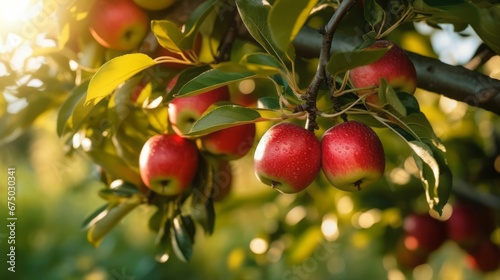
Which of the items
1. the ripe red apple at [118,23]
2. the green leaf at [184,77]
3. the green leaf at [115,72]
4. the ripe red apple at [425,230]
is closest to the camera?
the green leaf at [115,72]

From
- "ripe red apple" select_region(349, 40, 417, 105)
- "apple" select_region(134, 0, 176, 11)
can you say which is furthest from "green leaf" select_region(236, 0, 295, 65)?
"apple" select_region(134, 0, 176, 11)

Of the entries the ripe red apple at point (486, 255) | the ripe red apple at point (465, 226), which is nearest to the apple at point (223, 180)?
the ripe red apple at point (465, 226)

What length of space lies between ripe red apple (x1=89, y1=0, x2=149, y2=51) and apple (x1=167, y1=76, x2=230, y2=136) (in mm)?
146

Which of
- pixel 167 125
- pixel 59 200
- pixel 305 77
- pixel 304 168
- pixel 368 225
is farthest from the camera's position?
pixel 59 200

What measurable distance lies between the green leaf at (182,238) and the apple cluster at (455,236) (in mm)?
801

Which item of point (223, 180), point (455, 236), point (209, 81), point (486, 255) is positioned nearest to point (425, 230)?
point (455, 236)

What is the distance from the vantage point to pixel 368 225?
1.83 meters

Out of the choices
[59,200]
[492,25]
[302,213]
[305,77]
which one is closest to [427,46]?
[305,77]

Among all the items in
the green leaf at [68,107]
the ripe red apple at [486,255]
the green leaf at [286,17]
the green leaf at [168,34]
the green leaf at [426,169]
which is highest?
the green leaf at [286,17]

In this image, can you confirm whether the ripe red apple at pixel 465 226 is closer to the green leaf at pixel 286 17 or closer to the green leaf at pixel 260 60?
the green leaf at pixel 260 60

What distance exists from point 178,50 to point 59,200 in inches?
145

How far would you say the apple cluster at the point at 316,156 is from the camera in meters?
0.81

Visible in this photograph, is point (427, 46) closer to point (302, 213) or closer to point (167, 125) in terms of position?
point (302, 213)

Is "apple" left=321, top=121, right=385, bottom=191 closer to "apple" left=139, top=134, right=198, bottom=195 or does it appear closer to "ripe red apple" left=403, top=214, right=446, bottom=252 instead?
"apple" left=139, top=134, right=198, bottom=195
